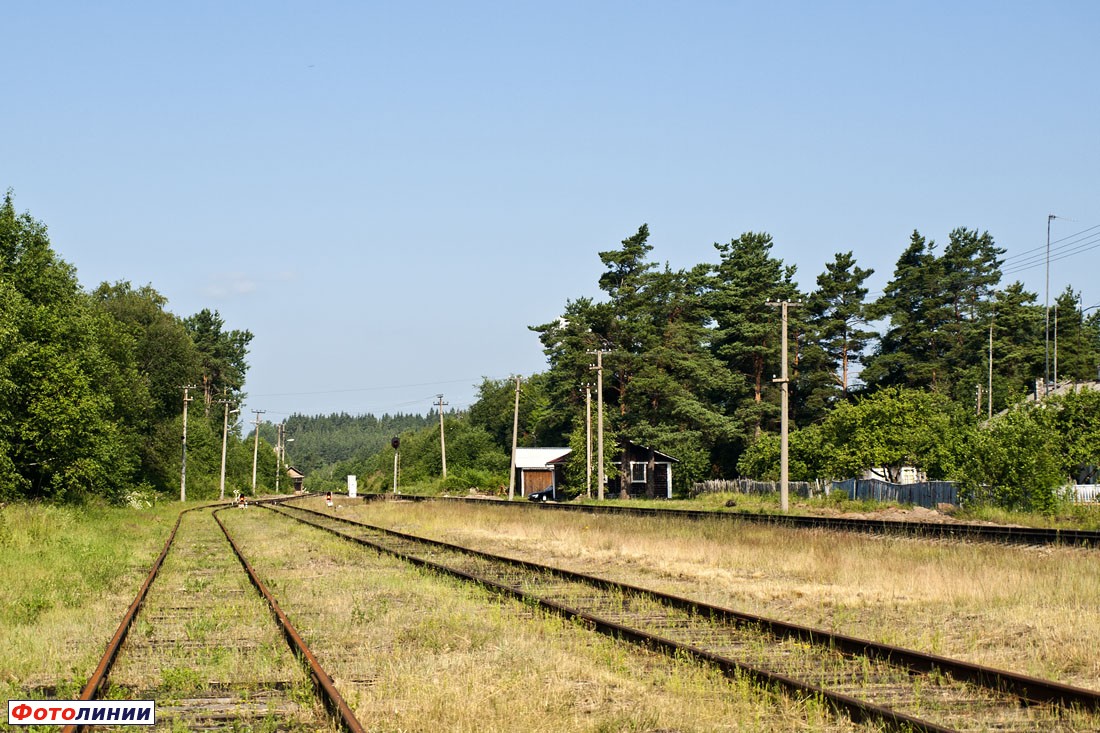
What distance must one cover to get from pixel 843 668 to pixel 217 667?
5.97m

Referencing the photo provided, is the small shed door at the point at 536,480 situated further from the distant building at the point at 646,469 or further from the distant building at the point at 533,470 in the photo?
the distant building at the point at 646,469

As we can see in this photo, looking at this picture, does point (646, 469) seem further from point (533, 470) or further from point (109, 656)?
point (109, 656)

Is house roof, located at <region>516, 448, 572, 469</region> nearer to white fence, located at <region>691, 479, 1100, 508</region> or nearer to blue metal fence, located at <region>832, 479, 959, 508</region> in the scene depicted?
white fence, located at <region>691, 479, 1100, 508</region>

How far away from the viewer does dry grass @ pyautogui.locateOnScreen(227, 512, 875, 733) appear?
7945 millimetres

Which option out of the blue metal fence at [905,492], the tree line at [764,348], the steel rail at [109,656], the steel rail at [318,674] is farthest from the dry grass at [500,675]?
the tree line at [764,348]

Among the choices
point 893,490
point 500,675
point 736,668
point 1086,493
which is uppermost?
point 1086,493

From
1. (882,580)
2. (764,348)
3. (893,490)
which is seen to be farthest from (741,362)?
(882,580)

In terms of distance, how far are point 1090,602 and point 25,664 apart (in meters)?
12.5

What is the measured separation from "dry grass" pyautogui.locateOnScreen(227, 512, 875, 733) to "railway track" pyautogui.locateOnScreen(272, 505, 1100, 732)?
1.01ft

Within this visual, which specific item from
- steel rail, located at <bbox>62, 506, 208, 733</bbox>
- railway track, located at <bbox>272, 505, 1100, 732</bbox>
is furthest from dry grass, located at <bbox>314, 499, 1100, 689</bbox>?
steel rail, located at <bbox>62, 506, 208, 733</bbox>

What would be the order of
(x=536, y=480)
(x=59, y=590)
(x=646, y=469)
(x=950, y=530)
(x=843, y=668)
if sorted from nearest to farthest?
1. (x=843, y=668)
2. (x=59, y=590)
3. (x=950, y=530)
4. (x=646, y=469)
5. (x=536, y=480)

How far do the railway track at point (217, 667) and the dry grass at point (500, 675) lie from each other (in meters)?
0.32

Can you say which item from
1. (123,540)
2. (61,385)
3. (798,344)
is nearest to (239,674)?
(123,540)

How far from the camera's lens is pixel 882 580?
54.8 ft
